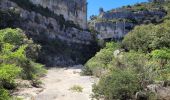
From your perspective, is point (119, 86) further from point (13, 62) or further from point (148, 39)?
point (148, 39)

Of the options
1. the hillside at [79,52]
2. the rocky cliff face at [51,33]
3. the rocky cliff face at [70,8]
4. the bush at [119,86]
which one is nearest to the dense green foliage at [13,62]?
the hillside at [79,52]

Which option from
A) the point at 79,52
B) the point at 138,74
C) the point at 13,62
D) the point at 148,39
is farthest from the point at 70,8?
the point at 138,74

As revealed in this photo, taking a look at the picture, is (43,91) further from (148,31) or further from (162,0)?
(162,0)

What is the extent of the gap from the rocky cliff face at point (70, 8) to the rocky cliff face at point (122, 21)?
5.84 metres

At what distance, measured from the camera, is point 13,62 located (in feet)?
132

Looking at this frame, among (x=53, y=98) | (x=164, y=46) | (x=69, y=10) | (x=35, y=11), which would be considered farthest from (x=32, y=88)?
(x=69, y=10)

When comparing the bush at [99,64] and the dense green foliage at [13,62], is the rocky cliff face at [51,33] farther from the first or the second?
the dense green foliage at [13,62]

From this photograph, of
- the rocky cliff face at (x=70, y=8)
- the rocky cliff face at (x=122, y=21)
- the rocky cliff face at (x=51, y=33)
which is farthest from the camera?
the rocky cliff face at (x=122, y=21)

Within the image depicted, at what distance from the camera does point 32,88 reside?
41656 mm

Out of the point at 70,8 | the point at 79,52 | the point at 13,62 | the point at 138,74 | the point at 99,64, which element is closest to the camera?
the point at 138,74

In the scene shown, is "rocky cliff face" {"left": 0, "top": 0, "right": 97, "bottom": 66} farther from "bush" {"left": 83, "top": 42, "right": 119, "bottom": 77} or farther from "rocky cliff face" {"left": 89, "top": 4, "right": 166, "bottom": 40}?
"bush" {"left": 83, "top": 42, "right": 119, "bottom": 77}

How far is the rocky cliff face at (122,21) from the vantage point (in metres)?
132

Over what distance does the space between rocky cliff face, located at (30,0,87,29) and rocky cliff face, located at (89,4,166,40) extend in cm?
584

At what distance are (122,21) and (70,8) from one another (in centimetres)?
1694
